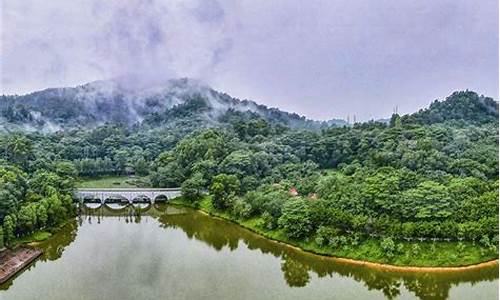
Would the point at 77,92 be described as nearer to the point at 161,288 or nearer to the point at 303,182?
the point at 303,182

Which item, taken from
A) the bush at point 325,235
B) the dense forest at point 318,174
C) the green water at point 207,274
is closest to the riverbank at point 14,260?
the green water at point 207,274

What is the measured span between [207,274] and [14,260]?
8.22 metres

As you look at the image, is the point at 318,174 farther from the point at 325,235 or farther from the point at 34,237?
the point at 34,237

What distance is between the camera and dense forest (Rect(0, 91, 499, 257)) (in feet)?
77.2

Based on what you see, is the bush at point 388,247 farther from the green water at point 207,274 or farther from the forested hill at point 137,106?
the forested hill at point 137,106

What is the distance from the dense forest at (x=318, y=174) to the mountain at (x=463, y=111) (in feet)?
0.36

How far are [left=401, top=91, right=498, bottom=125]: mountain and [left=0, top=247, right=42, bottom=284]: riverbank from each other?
33406 mm

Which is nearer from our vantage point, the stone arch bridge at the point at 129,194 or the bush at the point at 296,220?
the bush at the point at 296,220

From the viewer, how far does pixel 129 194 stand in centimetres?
3547

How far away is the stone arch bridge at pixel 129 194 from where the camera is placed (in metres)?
35.1

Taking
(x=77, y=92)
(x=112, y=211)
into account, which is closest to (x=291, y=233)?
(x=112, y=211)

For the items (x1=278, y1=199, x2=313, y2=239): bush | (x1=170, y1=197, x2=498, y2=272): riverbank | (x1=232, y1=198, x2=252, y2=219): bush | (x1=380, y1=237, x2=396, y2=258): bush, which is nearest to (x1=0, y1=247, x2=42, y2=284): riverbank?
(x1=232, y1=198, x2=252, y2=219): bush

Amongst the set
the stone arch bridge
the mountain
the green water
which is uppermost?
the mountain

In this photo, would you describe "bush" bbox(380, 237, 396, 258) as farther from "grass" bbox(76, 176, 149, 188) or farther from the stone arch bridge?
"grass" bbox(76, 176, 149, 188)
